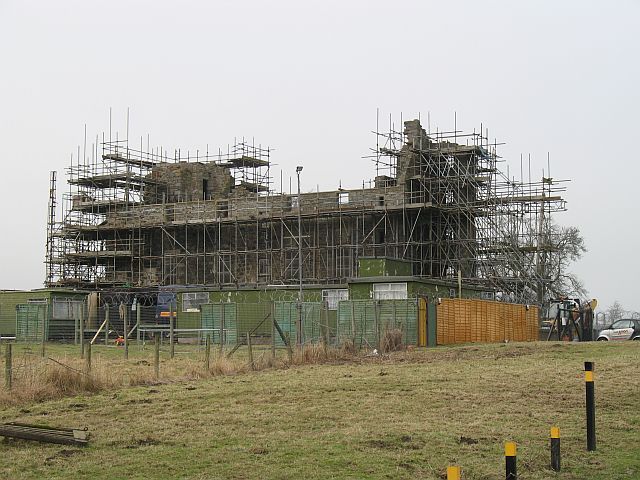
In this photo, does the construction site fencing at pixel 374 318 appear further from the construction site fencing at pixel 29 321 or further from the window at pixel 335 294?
the construction site fencing at pixel 29 321

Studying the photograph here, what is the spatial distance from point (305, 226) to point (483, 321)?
62.6 ft

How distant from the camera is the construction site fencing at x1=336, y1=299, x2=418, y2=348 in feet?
110

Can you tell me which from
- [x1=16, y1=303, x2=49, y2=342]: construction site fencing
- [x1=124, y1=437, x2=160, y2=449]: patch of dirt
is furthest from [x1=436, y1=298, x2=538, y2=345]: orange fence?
[x1=124, y1=437, x2=160, y2=449]: patch of dirt

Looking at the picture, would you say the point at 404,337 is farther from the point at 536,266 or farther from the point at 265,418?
the point at 536,266

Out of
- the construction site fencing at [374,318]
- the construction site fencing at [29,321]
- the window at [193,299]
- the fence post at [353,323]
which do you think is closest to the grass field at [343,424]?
the fence post at [353,323]

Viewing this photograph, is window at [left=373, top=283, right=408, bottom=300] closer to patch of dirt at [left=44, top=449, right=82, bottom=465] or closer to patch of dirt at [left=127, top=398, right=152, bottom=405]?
patch of dirt at [left=127, top=398, right=152, bottom=405]

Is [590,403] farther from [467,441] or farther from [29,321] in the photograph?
[29,321]

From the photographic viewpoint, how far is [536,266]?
63188 mm

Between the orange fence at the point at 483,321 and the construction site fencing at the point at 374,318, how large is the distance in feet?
7.09

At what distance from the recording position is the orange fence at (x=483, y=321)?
128ft

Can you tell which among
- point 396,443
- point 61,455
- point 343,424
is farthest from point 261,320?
point 61,455

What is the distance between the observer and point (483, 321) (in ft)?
140

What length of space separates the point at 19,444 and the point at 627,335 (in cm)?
3474

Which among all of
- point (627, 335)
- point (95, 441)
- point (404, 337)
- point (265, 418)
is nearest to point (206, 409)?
point (265, 418)
